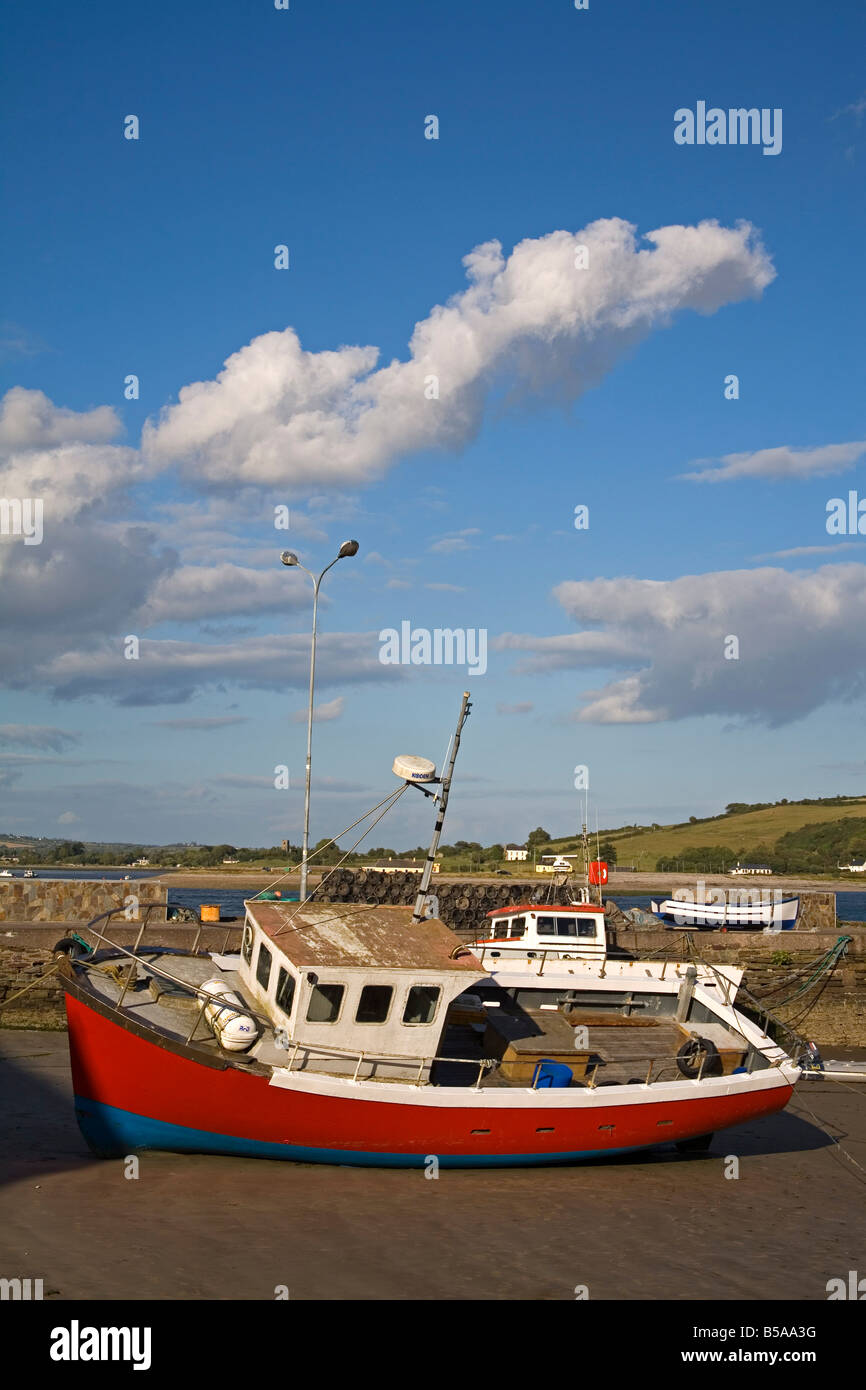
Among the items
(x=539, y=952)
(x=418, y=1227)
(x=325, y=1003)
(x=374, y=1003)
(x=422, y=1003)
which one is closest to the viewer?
(x=418, y=1227)

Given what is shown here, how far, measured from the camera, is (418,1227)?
12.8m

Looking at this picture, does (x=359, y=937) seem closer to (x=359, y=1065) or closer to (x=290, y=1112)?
(x=359, y=1065)

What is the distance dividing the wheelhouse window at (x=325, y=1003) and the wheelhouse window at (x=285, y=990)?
1.02 ft

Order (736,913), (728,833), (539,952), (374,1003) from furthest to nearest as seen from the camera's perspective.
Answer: (728,833), (736,913), (539,952), (374,1003)

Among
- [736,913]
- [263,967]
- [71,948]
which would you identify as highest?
[71,948]

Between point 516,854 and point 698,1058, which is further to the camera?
point 516,854

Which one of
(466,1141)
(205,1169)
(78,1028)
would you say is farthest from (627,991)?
(78,1028)

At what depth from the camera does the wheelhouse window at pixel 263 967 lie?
52.1ft

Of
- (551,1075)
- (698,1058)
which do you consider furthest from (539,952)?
(551,1075)

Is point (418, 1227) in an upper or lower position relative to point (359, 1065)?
lower

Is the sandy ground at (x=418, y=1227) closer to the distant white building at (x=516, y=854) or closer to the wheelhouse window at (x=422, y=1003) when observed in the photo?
the wheelhouse window at (x=422, y=1003)

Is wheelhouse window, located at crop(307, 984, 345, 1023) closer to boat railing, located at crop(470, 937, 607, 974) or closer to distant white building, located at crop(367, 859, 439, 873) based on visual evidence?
boat railing, located at crop(470, 937, 607, 974)

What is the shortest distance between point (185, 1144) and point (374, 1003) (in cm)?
301

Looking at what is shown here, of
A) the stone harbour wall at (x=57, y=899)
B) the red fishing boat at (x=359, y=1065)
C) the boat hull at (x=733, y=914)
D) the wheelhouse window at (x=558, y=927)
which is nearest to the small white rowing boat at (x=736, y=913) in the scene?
the boat hull at (x=733, y=914)
